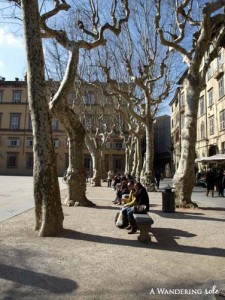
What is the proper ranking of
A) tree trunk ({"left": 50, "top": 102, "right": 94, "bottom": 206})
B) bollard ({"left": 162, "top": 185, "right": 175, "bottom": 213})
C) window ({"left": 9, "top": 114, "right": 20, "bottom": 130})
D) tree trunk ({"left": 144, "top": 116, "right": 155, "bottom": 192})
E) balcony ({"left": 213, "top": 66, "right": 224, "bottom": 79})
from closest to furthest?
1. bollard ({"left": 162, "top": 185, "right": 175, "bottom": 213})
2. tree trunk ({"left": 50, "top": 102, "right": 94, "bottom": 206})
3. tree trunk ({"left": 144, "top": 116, "right": 155, "bottom": 192})
4. balcony ({"left": 213, "top": 66, "right": 224, "bottom": 79})
5. window ({"left": 9, "top": 114, "right": 20, "bottom": 130})

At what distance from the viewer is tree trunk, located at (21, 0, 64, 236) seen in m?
7.44

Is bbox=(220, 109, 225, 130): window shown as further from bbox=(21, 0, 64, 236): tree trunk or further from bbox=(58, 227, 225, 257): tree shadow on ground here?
bbox=(21, 0, 64, 236): tree trunk

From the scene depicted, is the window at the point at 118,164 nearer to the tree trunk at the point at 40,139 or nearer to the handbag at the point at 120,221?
the handbag at the point at 120,221

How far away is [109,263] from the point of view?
5.53m

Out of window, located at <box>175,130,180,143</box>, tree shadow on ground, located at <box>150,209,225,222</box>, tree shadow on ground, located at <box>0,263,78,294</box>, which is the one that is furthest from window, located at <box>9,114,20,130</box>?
tree shadow on ground, located at <box>0,263,78,294</box>

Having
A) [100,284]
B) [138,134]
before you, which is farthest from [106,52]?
[100,284]

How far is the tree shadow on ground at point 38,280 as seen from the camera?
4.41 m

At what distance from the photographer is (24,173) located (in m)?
58.8

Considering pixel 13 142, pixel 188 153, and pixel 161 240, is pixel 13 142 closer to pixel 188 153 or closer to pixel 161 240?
pixel 188 153

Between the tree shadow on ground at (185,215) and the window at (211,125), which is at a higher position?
the window at (211,125)

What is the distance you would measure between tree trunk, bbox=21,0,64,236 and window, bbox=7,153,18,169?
54.5m

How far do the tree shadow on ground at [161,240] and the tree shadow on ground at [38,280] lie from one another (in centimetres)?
229

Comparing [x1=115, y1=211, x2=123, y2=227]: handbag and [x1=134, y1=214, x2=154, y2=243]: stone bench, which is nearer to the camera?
[x1=134, y1=214, x2=154, y2=243]: stone bench

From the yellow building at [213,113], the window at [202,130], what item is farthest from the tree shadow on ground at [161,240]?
the window at [202,130]
